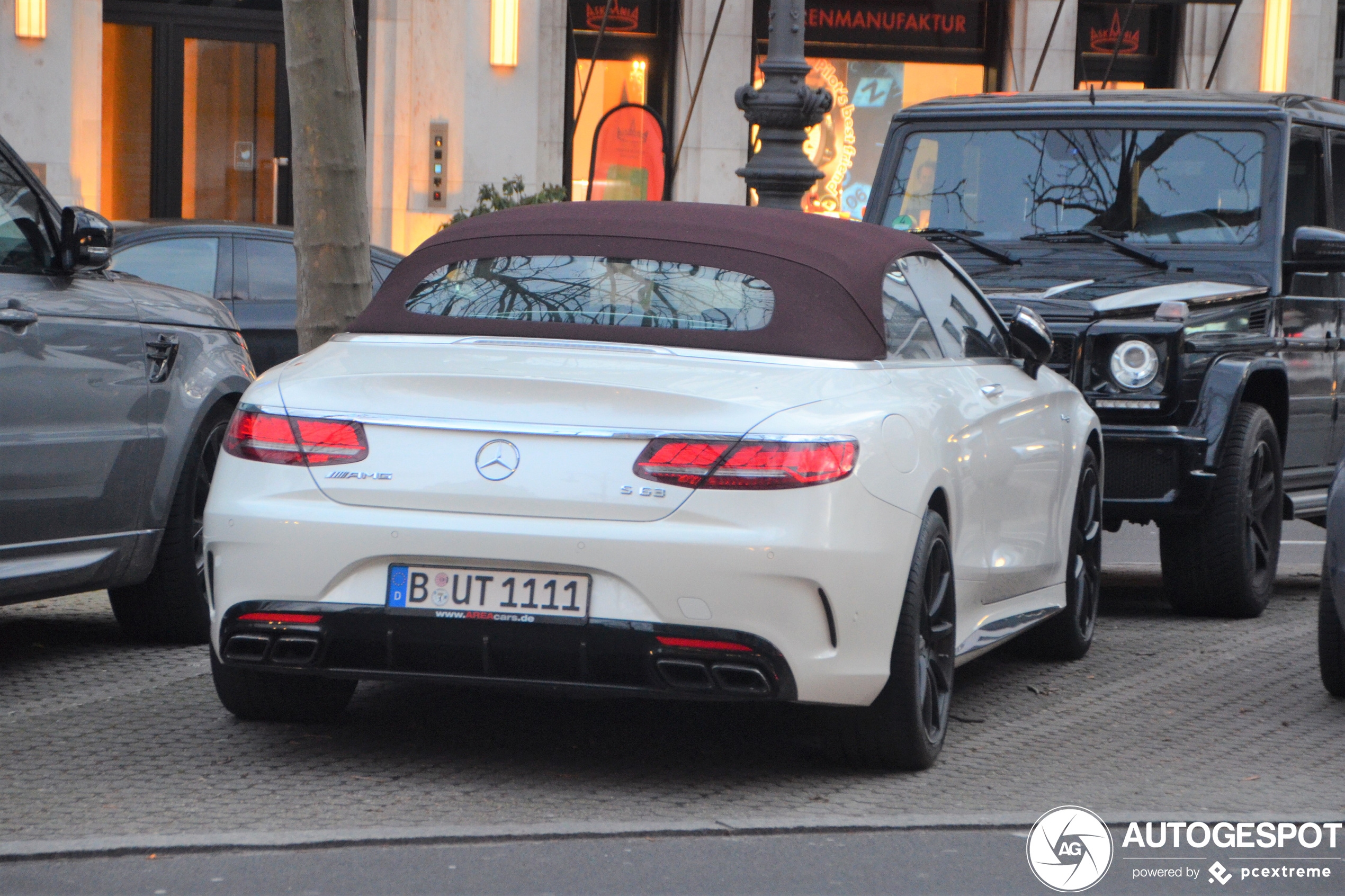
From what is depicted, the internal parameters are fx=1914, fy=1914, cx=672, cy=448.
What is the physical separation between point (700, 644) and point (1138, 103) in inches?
204

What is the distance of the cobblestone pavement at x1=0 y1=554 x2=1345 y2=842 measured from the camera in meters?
4.62

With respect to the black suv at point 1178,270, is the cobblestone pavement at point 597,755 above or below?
below

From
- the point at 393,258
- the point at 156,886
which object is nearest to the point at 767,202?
the point at 393,258

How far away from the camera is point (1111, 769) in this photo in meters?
5.24

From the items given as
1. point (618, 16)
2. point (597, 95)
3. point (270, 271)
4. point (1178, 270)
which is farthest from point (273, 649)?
point (618, 16)

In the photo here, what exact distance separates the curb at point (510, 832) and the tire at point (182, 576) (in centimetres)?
254

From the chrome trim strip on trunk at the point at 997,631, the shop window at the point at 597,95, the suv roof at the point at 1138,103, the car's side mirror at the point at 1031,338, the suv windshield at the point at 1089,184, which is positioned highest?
the shop window at the point at 597,95

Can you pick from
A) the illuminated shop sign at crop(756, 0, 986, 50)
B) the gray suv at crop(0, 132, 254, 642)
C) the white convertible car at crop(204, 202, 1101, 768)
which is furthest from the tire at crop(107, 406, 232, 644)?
the illuminated shop sign at crop(756, 0, 986, 50)

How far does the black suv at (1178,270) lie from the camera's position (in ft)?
25.2

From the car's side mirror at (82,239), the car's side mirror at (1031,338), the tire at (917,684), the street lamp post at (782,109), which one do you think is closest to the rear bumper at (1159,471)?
the car's side mirror at (1031,338)

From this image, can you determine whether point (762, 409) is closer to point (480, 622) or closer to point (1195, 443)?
point (480, 622)

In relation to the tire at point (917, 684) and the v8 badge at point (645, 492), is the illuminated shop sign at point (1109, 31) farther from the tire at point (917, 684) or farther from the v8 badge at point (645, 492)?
the v8 badge at point (645, 492)

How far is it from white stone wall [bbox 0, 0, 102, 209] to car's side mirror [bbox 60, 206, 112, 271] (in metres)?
14.3

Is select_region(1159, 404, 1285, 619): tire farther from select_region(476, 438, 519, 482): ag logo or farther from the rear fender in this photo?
select_region(476, 438, 519, 482): ag logo
